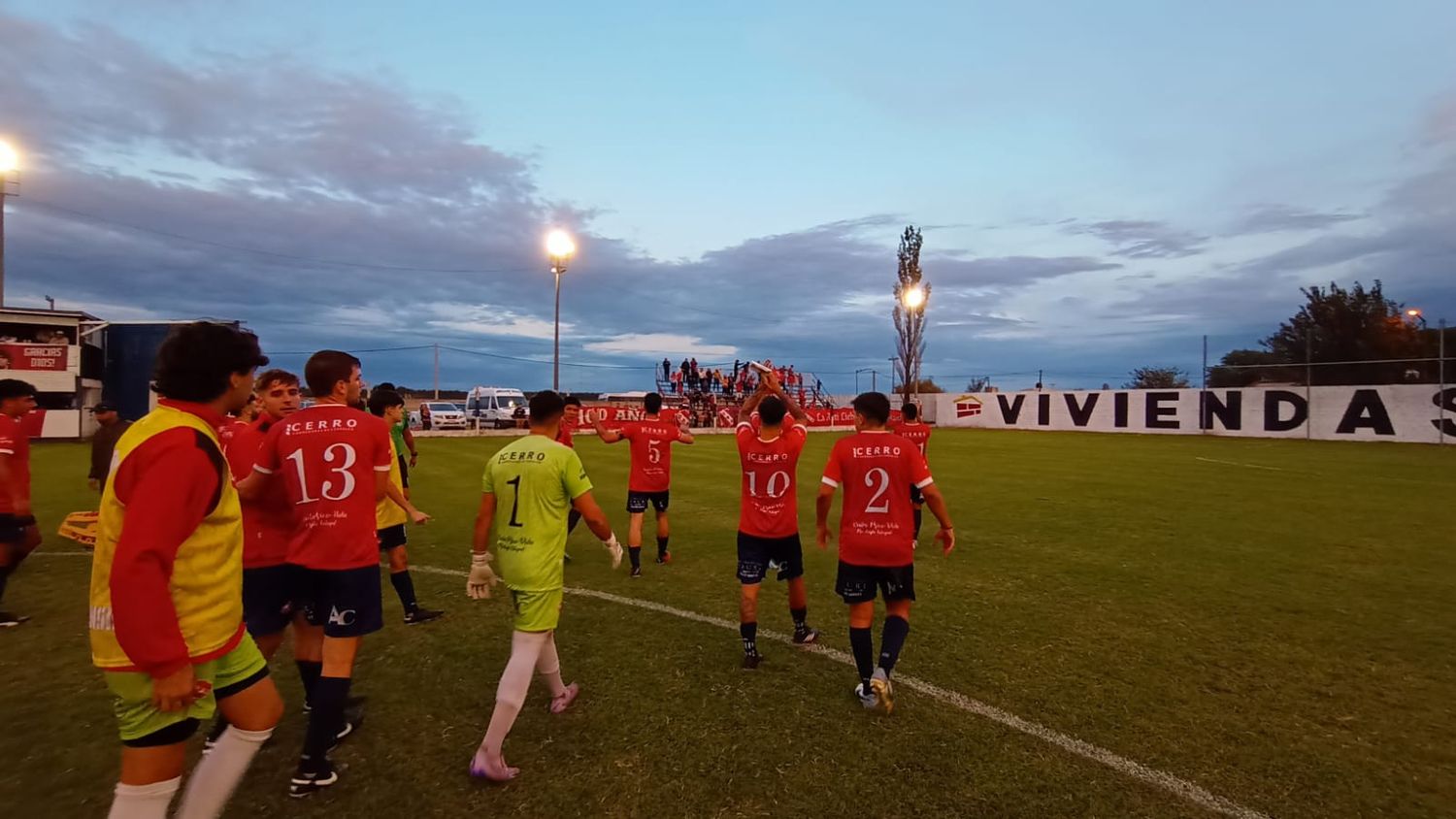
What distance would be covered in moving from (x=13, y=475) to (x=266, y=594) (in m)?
4.46

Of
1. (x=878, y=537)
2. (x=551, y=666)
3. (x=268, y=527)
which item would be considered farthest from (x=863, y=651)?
(x=268, y=527)

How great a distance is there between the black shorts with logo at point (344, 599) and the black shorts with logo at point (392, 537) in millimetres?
2685

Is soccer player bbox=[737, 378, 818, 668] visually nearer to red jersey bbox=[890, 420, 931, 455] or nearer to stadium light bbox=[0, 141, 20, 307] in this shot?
red jersey bbox=[890, 420, 931, 455]

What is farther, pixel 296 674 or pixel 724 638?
pixel 724 638

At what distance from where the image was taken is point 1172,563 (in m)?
Answer: 8.59

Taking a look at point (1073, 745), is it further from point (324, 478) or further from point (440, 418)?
point (440, 418)

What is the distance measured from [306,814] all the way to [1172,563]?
935 cm

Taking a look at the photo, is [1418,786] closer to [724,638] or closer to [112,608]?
[724,638]

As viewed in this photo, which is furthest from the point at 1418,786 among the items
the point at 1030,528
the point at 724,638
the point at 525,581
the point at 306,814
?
the point at 1030,528

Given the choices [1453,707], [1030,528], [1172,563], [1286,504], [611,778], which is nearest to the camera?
[611,778]

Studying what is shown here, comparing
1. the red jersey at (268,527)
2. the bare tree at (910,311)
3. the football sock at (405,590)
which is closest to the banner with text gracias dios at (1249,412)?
the bare tree at (910,311)

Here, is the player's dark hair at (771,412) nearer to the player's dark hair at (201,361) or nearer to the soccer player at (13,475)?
the player's dark hair at (201,361)

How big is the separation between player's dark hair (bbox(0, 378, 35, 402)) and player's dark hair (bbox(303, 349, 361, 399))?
14.4 ft

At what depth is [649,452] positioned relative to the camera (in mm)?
8359
